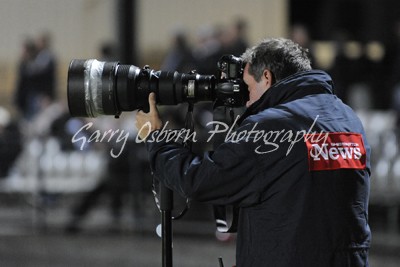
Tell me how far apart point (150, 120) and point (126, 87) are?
0.60 feet

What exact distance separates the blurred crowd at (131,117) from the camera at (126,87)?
Result: 16.8ft

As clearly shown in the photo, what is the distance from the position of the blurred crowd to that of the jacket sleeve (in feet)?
17.6

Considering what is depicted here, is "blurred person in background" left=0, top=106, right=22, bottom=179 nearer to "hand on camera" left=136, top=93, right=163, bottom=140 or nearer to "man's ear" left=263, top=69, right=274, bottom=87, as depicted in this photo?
"hand on camera" left=136, top=93, right=163, bottom=140

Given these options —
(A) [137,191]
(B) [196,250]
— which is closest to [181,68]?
(A) [137,191]

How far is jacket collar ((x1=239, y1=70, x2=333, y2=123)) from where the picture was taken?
405cm

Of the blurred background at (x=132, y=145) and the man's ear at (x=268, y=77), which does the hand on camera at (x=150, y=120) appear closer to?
the man's ear at (x=268, y=77)

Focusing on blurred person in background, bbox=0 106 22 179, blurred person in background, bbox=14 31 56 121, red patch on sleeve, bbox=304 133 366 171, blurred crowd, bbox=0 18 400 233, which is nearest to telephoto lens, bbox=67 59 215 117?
red patch on sleeve, bbox=304 133 366 171

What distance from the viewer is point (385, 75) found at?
36.8ft

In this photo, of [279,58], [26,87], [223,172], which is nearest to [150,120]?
[223,172]

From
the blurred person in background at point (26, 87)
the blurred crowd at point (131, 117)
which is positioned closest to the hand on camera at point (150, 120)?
the blurred crowd at point (131, 117)

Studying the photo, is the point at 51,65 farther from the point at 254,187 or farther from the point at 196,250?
the point at 254,187

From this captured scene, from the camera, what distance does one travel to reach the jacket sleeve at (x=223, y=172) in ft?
13.1

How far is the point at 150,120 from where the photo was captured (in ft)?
13.9

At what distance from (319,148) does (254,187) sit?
0.97ft
